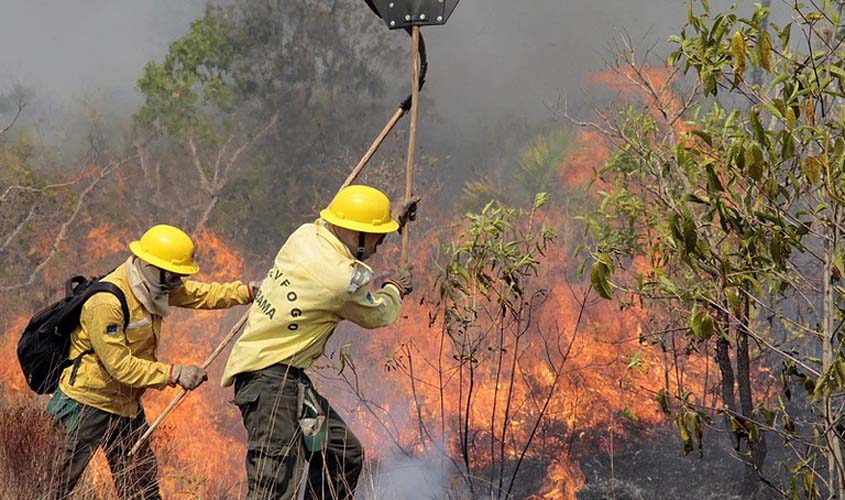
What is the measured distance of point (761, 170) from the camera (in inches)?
122

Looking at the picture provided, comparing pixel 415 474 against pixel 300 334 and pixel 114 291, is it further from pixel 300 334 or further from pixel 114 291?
pixel 300 334

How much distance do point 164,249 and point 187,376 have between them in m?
0.64

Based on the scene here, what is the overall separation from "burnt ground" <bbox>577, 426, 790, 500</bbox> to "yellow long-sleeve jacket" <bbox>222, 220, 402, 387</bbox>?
5174 millimetres

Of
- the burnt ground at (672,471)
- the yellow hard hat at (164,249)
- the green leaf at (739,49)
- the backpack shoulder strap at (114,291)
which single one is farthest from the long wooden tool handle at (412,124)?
the burnt ground at (672,471)

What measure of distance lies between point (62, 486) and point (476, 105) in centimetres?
1332

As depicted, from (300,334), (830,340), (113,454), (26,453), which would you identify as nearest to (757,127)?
(830,340)

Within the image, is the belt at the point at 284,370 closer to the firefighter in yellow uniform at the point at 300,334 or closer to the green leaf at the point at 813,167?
the firefighter in yellow uniform at the point at 300,334

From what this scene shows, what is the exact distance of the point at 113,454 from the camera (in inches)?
176

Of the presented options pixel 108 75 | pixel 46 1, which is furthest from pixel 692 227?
pixel 46 1

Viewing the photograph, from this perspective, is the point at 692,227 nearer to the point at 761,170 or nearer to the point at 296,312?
the point at 761,170

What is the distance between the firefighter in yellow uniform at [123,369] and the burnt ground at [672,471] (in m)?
5.14

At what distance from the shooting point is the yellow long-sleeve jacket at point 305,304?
377 cm

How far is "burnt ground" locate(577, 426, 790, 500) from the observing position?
8492mm

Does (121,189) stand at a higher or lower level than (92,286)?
higher
